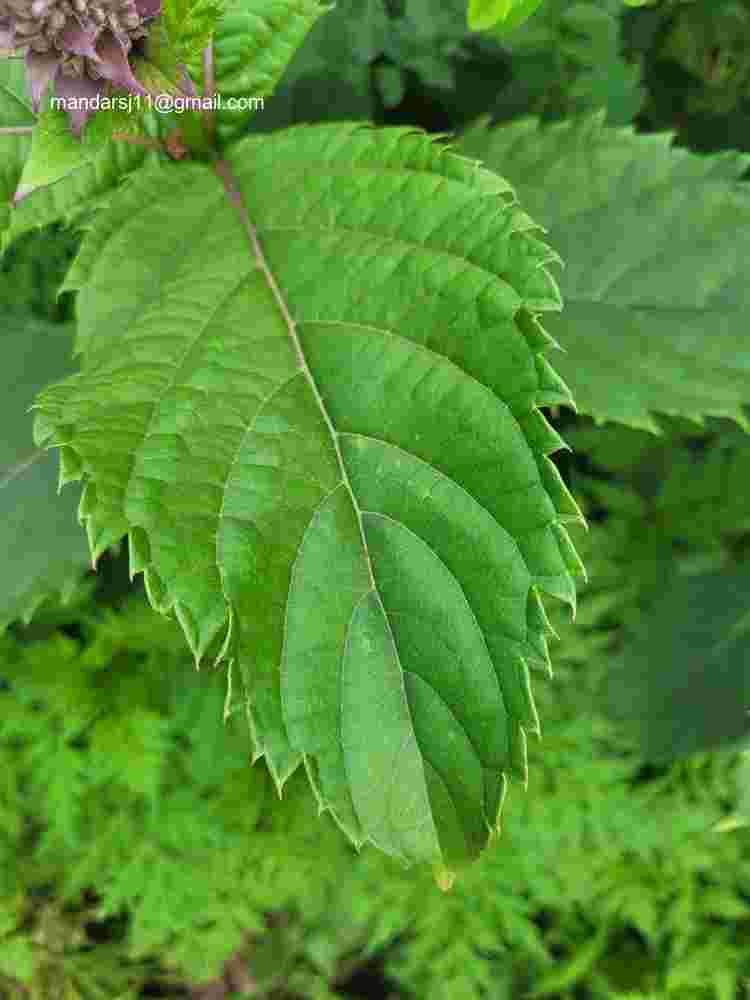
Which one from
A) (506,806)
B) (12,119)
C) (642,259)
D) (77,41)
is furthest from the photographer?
(506,806)

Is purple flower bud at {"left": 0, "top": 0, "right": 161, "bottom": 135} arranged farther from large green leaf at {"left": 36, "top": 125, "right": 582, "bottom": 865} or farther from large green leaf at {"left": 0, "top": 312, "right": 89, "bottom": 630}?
large green leaf at {"left": 0, "top": 312, "right": 89, "bottom": 630}

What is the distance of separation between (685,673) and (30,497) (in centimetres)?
94

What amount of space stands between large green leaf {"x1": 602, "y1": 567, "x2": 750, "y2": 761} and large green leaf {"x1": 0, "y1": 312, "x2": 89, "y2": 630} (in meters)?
0.86

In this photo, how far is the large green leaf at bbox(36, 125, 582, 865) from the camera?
27.8 inches

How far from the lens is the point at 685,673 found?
1512 mm

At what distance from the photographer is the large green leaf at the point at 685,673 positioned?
150 cm

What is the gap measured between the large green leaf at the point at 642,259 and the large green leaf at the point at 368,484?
22 centimetres

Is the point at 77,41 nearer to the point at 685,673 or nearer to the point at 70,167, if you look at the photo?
the point at 70,167

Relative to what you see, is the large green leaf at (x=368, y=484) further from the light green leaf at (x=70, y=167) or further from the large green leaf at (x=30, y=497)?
the large green leaf at (x=30, y=497)

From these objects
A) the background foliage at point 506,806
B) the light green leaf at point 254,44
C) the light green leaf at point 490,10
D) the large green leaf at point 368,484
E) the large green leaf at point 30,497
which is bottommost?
the background foliage at point 506,806

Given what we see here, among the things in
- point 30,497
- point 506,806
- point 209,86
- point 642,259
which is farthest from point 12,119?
point 506,806

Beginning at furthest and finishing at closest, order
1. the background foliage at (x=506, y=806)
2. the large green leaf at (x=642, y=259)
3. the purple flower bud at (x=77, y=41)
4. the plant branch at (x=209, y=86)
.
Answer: the background foliage at (x=506, y=806), the large green leaf at (x=642, y=259), the plant branch at (x=209, y=86), the purple flower bud at (x=77, y=41)

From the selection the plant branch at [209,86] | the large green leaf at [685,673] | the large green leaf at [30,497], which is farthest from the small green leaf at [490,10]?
the large green leaf at [685,673]

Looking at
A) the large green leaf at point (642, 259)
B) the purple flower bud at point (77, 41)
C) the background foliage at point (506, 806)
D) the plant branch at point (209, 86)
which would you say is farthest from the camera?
the background foliage at point (506, 806)
